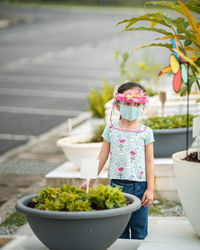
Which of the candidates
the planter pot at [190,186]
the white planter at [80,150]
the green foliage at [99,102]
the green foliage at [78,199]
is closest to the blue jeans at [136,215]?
the planter pot at [190,186]

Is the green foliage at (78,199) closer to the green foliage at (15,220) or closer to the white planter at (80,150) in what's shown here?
the green foliage at (15,220)

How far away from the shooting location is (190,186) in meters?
3.68

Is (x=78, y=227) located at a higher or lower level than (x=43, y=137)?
higher

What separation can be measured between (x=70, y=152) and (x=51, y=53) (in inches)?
636

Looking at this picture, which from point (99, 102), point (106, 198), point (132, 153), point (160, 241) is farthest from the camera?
point (99, 102)

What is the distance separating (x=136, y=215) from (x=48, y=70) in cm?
1420

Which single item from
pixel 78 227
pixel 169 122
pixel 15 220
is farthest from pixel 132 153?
pixel 169 122

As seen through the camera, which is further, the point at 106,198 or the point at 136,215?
the point at 136,215

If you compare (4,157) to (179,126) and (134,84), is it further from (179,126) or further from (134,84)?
(134,84)

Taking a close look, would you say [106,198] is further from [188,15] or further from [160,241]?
[188,15]

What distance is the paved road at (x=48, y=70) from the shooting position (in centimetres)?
1084

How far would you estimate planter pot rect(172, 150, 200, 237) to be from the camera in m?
3.64

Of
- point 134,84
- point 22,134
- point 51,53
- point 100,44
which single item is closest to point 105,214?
point 134,84

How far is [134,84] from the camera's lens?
12.8ft
